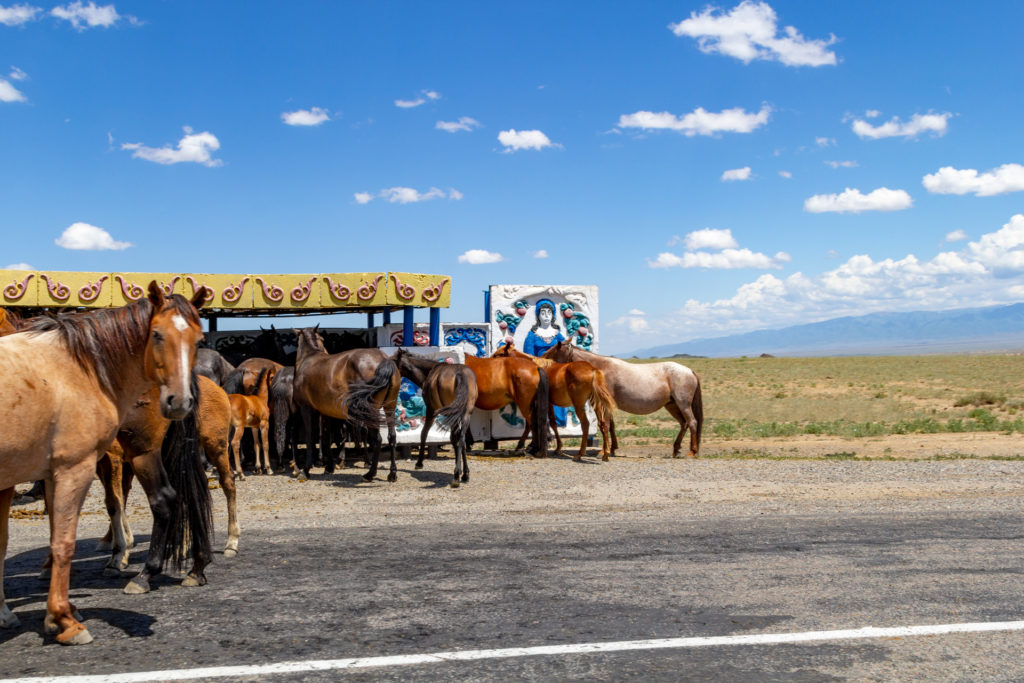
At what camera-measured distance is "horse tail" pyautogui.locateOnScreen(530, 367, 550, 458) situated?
16.2 metres

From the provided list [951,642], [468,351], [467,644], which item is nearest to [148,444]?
[467,644]

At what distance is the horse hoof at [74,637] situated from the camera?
5.11 metres

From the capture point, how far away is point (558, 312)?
18812 mm

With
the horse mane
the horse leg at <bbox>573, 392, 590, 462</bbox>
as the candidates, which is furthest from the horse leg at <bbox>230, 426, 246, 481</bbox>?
the horse mane

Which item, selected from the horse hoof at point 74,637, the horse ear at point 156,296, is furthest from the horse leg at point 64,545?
the horse ear at point 156,296

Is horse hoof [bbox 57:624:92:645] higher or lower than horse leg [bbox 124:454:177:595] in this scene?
lower

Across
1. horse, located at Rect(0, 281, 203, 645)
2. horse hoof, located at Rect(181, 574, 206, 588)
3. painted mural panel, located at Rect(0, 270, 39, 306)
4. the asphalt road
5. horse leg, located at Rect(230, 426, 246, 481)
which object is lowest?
the asphalt road

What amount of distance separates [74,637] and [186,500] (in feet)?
5.69

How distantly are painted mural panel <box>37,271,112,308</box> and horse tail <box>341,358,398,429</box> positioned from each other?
18.4 feet

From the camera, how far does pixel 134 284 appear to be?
610 inches

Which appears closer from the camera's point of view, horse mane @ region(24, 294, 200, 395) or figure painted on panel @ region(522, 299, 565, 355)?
horse mane @ region(24, 294, 200, 395)

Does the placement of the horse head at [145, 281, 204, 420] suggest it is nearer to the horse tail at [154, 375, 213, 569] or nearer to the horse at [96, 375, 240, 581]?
the horse at [96, 375, 240, 581]

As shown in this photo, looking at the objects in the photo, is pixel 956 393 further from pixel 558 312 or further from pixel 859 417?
pixel 558 312

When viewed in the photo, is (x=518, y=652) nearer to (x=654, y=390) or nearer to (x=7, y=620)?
(x=7, y=620)
